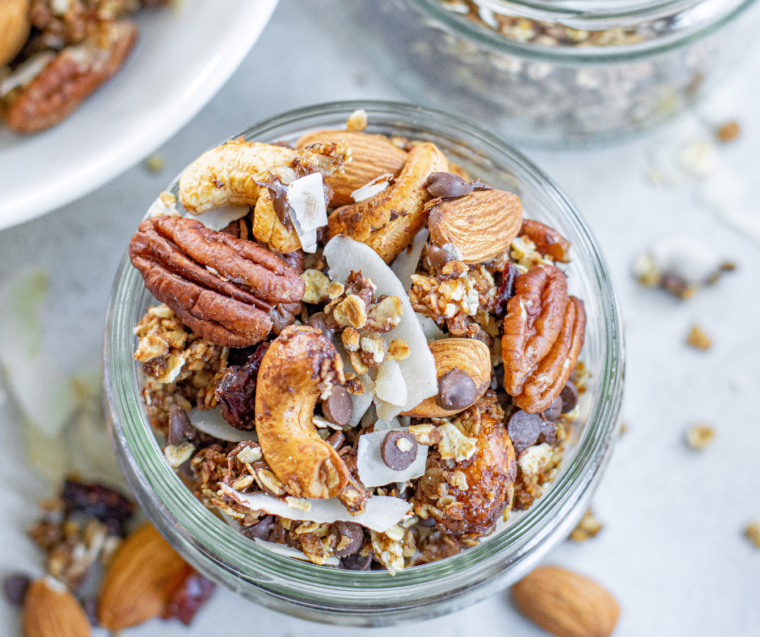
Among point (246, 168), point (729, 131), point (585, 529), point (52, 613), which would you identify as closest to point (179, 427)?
point (246, 168)

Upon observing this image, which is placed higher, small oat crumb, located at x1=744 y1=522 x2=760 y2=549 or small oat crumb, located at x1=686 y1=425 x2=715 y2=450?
small oat crumb, located at x1=686 y1=425 x2=715 y2=450

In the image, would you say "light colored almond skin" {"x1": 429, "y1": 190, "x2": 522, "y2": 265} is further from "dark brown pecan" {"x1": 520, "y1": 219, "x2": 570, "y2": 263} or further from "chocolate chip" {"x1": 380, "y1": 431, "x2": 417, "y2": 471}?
"chocolate chip" {"x1": 380, "y1": 431, "x2": 417, "y2": 471}

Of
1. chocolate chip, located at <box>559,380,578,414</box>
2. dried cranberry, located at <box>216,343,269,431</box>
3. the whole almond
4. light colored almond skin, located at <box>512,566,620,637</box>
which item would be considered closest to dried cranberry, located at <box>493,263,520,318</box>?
chocolate chip, located at <box>559,380,578,414</box>

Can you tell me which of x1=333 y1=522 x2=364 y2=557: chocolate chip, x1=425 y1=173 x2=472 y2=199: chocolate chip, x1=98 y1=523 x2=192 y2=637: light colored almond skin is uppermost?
x1=425 y1=173 x2=472 y2=199: chocolate chip

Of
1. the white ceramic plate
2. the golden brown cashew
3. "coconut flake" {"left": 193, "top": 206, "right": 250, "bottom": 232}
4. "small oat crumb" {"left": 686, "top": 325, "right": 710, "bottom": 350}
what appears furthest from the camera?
"small oat crumb" {"left": 686, "top": 325, "right": 710, "bottom": 350}

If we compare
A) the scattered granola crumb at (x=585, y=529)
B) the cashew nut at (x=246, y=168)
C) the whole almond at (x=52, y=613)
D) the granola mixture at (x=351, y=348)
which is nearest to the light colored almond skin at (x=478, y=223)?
the granola mixture at (x=351, y=348)

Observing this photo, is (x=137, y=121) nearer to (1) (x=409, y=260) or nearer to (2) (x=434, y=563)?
(1) (x=409, y=260)

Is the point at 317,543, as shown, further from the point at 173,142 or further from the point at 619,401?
the point at 173,142
